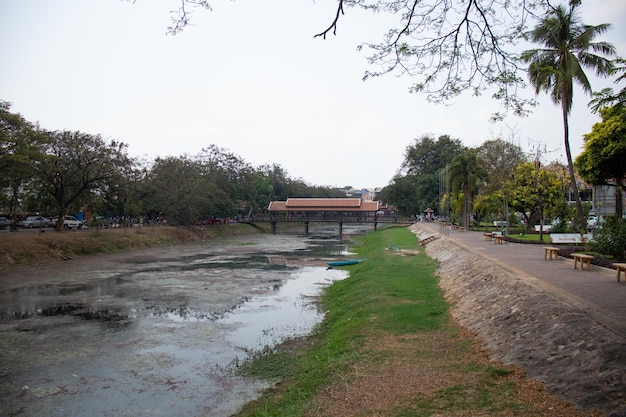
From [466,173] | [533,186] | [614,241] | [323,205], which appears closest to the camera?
[614,241]

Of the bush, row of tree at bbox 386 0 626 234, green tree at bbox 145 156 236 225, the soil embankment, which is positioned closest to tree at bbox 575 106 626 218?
row of tree at bbox 386 0 626 234

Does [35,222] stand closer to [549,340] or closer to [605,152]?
[605,152]

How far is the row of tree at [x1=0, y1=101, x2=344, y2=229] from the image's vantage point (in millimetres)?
27984

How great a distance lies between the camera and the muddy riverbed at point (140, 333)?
866 centimetres

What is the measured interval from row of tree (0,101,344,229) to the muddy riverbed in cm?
793

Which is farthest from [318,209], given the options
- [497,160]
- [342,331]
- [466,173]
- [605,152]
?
[342,331]

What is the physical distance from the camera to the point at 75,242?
33.5 metres

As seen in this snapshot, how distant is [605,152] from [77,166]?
112 feet

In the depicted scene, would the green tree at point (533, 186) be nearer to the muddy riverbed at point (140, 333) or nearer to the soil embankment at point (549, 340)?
the muddy riverbed at point (140, 333)

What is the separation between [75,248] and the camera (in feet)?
108

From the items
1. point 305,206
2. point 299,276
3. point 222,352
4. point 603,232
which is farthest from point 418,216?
point 222,352

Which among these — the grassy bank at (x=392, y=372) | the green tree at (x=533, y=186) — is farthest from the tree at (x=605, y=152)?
the grassy bank at (x=392, y=372)

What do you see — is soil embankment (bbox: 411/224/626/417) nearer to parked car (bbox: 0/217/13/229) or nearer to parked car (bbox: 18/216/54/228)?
parked car (bbox: 18/216/54/228)

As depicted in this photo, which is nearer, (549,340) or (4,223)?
(549,340)
